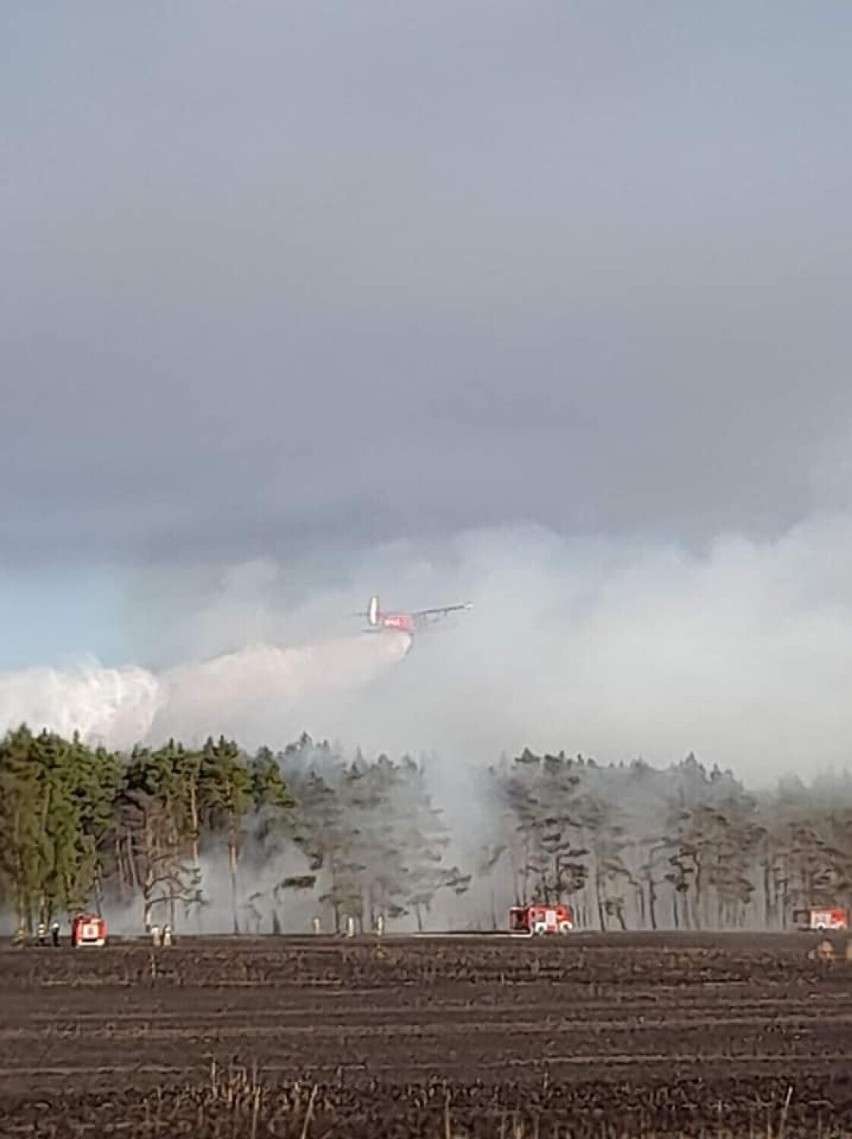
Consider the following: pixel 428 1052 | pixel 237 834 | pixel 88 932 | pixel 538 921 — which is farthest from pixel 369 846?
pixel 428 1052

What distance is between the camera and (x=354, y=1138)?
26828 mm

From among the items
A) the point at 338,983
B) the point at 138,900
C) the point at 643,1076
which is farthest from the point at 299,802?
the point at 643,1076

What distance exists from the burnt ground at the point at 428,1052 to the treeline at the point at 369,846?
62680 mm

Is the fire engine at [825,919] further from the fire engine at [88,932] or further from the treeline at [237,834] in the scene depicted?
the fire engine at [88,932]

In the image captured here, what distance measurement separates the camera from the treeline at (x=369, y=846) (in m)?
142

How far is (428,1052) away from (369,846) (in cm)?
13085

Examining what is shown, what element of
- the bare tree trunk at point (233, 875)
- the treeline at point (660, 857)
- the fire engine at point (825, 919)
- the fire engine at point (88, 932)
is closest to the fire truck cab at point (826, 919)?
the fire engine at point (825, 919)

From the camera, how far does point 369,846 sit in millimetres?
170000

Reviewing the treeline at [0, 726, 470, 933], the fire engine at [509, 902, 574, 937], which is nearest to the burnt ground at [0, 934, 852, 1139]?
the fire engine at [509, 902, 574, 937]

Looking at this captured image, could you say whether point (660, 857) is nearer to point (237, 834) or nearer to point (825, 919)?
point (825, 919)

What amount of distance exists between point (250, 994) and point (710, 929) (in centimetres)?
12630

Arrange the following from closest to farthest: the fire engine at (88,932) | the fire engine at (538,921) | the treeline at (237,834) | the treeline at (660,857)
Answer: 1. the fire engine at (88,932)
2. the fire engine at (538,921)
3. the treeline at (237,834)
4. the treeline at (660,857)

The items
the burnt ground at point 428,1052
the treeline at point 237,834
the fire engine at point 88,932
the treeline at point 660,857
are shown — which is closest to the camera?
the burnt ground at point 428,1052

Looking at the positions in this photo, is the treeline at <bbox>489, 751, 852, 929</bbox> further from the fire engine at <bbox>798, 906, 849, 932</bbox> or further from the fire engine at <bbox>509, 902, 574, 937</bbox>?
the fire engine at <bbox>509, 902, 574, 937</bbox>
